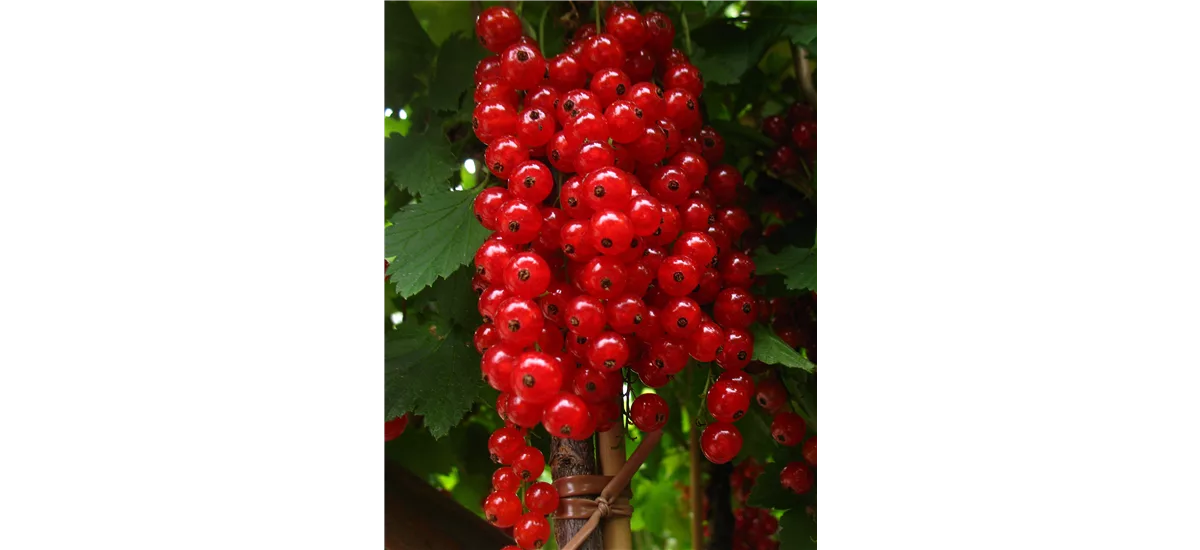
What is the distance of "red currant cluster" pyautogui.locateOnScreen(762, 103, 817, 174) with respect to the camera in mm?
629

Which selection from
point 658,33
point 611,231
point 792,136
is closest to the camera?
point 611,231

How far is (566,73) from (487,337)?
17cm

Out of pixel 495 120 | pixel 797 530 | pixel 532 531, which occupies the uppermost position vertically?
pixel 495 120

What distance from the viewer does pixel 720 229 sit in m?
0.54

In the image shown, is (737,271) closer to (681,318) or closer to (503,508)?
(681,318)

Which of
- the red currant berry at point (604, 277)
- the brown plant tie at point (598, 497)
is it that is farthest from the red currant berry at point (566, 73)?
the brown plant tie at point (598, 497)

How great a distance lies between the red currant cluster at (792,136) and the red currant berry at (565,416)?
0.98ft

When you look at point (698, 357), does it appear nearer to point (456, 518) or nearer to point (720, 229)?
point (720, 229)

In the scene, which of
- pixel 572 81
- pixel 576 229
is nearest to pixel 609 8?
pixel 572 81

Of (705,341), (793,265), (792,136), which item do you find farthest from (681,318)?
(792,136)

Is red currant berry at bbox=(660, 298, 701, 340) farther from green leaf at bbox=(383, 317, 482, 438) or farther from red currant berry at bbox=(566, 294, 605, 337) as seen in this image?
green leaf at bbox=(383, 317, 482, 438)

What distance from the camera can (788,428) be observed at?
22.3 inches

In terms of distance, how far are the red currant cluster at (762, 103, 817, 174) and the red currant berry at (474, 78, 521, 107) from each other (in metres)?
0.24
